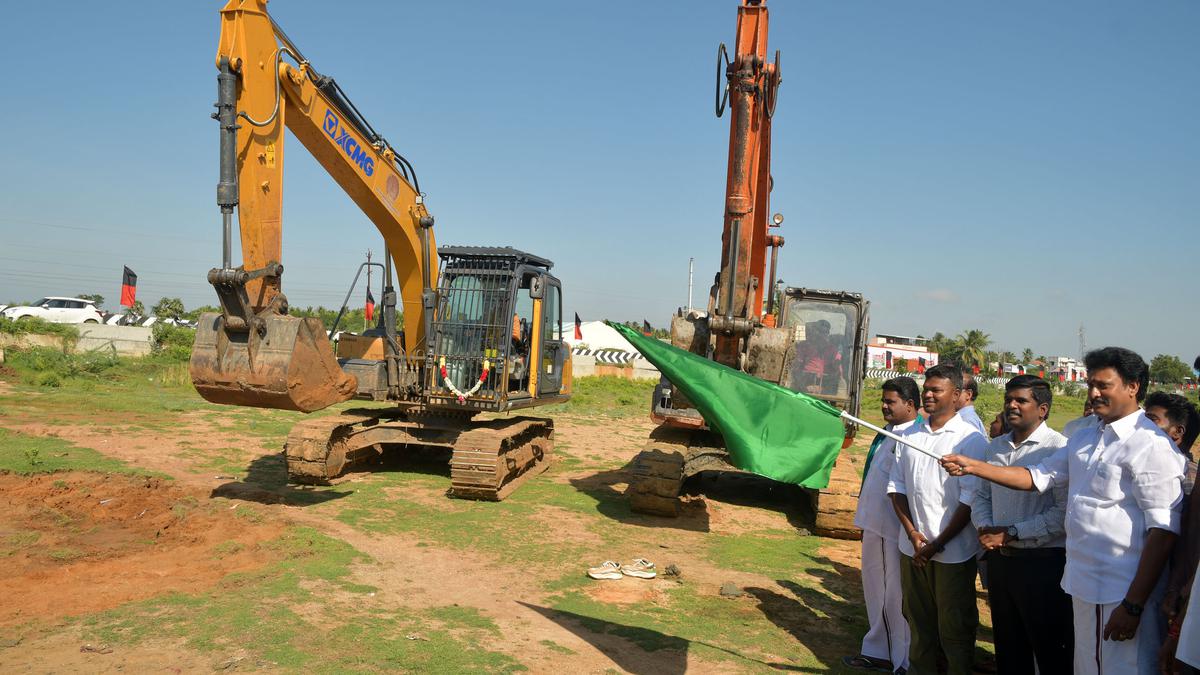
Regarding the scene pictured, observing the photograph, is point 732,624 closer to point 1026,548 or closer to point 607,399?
point 1026,548

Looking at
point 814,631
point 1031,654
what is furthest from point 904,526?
point 814,631

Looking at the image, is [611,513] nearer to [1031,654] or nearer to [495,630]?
[495,630]

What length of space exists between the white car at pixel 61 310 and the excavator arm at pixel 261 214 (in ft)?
86.2

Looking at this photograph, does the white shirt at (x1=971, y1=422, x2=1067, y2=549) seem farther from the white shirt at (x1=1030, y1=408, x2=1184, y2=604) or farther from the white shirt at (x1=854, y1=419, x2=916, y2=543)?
the white shirt at (x1=854, y1=419, x2=916, y2=543)

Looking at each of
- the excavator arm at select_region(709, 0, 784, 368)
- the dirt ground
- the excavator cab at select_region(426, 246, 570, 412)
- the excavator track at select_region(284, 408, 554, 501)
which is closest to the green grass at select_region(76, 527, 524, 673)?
the dirt ground

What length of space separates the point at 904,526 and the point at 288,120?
24.2ft

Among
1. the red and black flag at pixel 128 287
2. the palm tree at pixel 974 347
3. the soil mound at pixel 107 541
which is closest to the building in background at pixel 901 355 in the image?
the palm tree at pixel 974 347

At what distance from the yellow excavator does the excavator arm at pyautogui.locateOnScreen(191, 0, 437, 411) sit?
0.05 feet

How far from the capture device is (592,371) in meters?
32.3

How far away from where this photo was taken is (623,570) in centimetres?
737

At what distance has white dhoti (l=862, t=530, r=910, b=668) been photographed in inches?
216

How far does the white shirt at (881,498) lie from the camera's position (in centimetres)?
548

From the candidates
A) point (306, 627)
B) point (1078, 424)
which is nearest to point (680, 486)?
point (1078, 424)

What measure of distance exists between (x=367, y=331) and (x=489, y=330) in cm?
182
